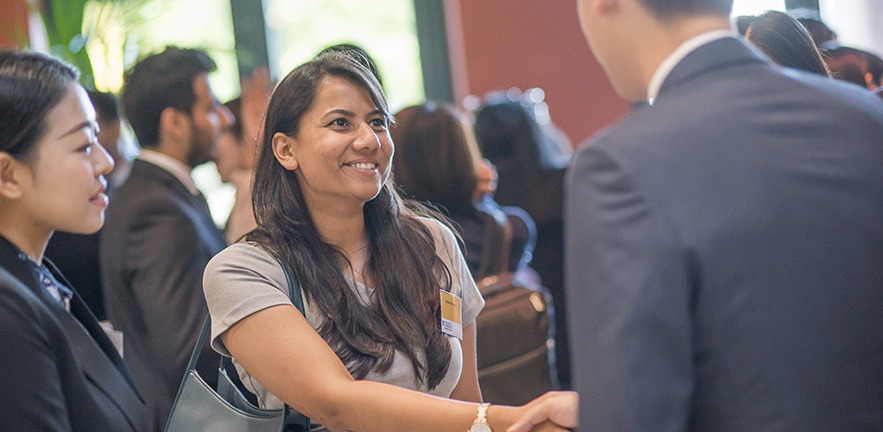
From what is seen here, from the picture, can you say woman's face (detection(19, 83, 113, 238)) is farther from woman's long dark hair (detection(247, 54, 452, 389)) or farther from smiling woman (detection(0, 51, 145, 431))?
woman's long dark hair (detection(247, 54, 452, 389))

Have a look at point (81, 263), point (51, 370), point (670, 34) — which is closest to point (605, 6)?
point (670, 34)

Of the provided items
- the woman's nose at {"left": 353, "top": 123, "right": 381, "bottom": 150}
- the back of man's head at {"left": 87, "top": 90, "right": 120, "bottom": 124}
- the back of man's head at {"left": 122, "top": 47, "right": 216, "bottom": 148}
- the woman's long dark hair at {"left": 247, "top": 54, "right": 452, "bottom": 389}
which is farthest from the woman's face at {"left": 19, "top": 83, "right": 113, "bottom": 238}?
the back of man's head at {"left": 87, "top": 90, "right": 120, "bottom": 124}

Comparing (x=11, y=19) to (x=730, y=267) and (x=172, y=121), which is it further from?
(x=730, y=267)

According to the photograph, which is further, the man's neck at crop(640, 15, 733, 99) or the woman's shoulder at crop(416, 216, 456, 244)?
the woman's shoulder at crop(416, 216, 456, 244)

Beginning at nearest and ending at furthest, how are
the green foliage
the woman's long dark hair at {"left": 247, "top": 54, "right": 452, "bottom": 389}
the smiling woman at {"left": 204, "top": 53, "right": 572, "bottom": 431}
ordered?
the smiling woman at {"left": 204, "top": 53, "right": 572, "bottom": 431}, the woman's long dark hair at {"left": 247, "top": 54, "right": 452, "bottom": 389}, the green foliage

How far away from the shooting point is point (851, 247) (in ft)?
3.73

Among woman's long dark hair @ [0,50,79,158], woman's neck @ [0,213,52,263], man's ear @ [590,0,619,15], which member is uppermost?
man's ear @ [590,0,619,15]

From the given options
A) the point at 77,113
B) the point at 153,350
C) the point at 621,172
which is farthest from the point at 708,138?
the point at 153,350

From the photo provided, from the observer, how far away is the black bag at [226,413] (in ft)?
5.95

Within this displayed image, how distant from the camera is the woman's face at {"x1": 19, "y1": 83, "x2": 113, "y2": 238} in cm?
207

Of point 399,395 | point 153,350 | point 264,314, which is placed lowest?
point 153,350

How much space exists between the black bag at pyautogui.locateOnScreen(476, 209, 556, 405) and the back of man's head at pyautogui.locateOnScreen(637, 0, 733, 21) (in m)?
1.37

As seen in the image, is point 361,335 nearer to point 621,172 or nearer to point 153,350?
point 621,172

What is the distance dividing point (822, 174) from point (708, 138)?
0.14 meters
